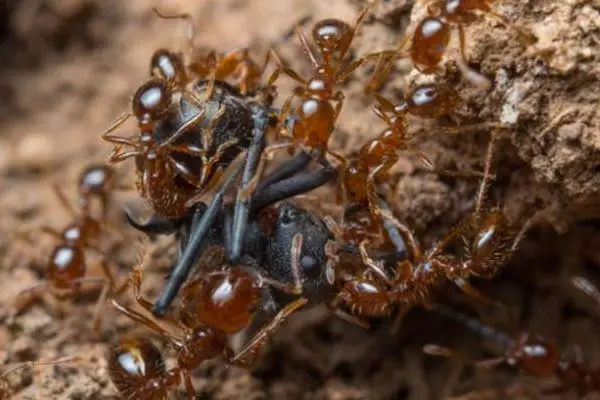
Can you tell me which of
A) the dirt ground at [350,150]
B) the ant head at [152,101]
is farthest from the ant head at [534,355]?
the ant head at [152,101]

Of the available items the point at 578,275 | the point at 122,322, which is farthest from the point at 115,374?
the point at 578,275

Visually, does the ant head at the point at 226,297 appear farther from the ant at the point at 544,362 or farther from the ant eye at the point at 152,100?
the ant at the point at 544,362

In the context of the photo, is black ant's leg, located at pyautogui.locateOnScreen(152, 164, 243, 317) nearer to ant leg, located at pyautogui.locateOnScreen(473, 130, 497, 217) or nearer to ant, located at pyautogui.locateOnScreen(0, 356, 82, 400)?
ant, located at pyautogui.locateOnScreen(0, 356, 82, 400)

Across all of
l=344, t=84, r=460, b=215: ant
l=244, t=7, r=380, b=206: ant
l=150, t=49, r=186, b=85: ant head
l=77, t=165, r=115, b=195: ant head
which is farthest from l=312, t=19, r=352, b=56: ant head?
l=77, t=165, r=115, b=195: ant head

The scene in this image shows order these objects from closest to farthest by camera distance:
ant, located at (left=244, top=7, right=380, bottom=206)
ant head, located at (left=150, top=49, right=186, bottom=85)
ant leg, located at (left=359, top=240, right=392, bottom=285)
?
ant, located at (left=244, top=7, right=380, bottom=206) < ant leg, located at (left=359, top=240, right=392, bottom=285) < ant head, located at (left=150, top=49, right=186, bottom=85)

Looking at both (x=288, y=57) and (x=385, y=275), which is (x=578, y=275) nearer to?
(x=385, y=275)

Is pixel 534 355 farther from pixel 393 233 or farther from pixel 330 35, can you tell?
pixel 330 35
